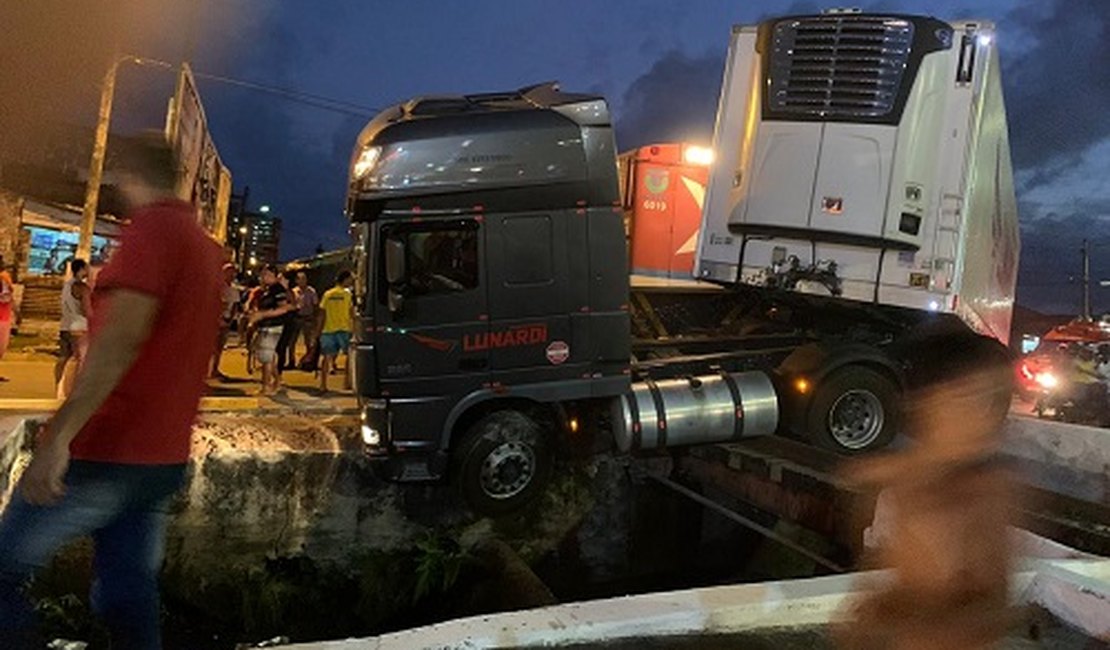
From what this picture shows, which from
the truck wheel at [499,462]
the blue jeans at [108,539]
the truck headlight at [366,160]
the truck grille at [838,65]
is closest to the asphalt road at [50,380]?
the truck wheel at [499,462]

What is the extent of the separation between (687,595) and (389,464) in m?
3.59

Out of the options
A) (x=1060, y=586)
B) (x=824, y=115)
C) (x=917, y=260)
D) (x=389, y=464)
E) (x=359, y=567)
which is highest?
(x=824, y=115)

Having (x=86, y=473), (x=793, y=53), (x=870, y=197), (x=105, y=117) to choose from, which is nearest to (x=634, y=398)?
(x=870, y=197)

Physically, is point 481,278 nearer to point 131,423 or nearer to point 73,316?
point 131,423

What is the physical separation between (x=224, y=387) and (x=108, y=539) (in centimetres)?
909

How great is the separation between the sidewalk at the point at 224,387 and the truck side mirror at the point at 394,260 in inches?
112

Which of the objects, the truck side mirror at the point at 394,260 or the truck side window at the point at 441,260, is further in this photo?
the truck side window at the point at 441,260

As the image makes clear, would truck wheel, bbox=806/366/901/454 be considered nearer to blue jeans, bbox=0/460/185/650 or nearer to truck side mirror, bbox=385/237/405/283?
truck side mirror, bbox=385/237/405/283

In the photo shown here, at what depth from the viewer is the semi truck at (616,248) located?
675 centimetres

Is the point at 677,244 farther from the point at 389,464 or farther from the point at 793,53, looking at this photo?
the point at 389,464

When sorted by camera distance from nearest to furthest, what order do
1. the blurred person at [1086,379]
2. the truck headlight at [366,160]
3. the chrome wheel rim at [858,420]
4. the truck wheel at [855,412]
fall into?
1. the truck headlight at [366,160]
2. the truck wheel at [855,412]
3. the chrome wheel rim at [858,420]
4. the blurred person at [1086,379]

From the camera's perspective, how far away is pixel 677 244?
9.55 meters

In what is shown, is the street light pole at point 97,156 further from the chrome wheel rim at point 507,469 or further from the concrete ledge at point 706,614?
the concrete ledge at point 706,614

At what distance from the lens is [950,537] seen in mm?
2654
